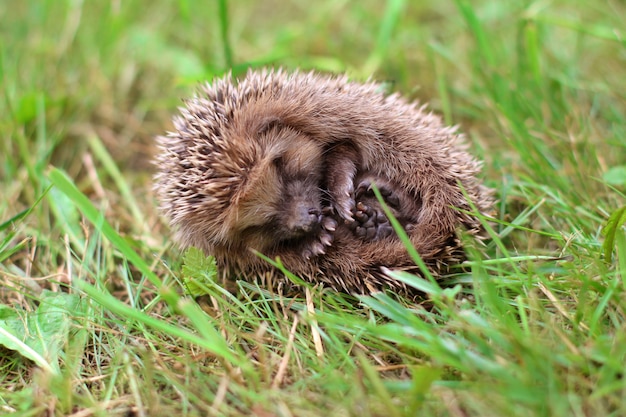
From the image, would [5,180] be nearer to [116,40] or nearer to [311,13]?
[116,40]

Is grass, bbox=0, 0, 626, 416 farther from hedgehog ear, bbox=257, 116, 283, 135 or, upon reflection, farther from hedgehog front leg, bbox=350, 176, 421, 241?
hedgehog ear, bbox=257, 116, 283, 135

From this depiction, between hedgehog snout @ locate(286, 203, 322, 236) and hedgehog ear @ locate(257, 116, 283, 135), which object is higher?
hedgehog ear @ locate(257, 116, 283, 135)

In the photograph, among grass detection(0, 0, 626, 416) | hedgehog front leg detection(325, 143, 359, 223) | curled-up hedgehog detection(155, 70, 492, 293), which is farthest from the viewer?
hedgehog front leg detection(325, 143, 359, 223)

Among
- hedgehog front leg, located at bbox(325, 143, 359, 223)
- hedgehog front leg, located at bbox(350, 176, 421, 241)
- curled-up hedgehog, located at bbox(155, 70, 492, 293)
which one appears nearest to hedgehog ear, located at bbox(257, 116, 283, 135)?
curled-up hedgehog, located at bbox(155, 70, 492, 293)

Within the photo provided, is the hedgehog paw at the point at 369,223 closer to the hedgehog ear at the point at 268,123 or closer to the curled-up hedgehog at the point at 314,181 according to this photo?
the curled-up hedgehog at the point at 314,181

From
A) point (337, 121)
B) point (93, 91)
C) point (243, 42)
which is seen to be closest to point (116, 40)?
point (93, 91)

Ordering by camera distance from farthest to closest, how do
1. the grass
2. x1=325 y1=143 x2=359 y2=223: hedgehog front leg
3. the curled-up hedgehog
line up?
1. x1=325 y1=143 x2=359 y2=223: hedgehog front leg
2. the curled-up hedgehog
3. the grass

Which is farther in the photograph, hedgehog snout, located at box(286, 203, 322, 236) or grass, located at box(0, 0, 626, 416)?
hedgehog snout, located at box(286, 203, 322, 236)
